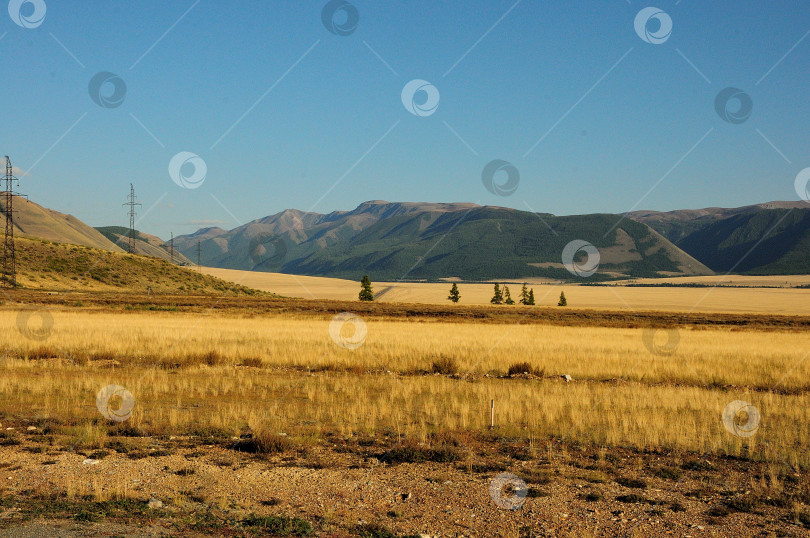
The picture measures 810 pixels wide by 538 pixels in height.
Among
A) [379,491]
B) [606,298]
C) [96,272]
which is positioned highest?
[96,272]

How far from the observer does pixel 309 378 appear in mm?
22594

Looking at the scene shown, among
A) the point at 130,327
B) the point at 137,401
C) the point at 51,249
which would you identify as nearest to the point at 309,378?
the point at 137,401

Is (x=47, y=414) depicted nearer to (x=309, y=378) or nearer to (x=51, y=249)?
(x=309, y=378)

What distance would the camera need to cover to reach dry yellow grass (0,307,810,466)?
48.2ft

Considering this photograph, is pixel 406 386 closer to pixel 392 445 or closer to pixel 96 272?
pixel 392 445

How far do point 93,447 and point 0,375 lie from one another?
11070 millimetres

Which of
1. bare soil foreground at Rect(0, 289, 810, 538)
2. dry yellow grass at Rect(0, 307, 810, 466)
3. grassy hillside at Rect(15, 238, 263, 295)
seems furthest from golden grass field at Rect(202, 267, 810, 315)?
bare soil foreground at Rect(0, 289, 810, 538)

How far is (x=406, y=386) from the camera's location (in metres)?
20.5

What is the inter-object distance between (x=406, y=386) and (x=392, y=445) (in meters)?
7.48

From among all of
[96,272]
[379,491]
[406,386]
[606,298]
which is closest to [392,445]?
[379,491]

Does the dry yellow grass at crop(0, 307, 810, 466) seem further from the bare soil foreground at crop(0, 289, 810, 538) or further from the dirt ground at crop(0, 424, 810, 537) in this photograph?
the dirt ground at crop(0, 424, 810, 537)

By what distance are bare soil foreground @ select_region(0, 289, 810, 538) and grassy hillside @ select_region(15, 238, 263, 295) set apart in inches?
2610

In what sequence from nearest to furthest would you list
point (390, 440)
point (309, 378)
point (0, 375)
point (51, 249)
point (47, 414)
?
Answer: point (390, 440) < point (47, 414) < point (0, 375) < point (309, 378) < point (51, 249)

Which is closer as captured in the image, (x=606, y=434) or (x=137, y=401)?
(x=606, y=434)
